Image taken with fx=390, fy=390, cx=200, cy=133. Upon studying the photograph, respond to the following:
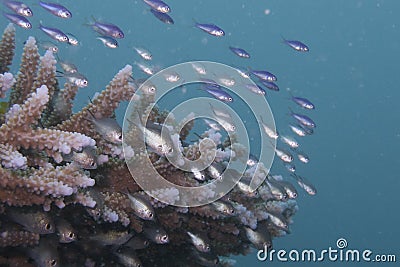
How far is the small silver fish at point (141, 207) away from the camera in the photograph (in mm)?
3080

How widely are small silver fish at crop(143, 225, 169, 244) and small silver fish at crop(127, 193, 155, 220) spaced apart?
0.30 m

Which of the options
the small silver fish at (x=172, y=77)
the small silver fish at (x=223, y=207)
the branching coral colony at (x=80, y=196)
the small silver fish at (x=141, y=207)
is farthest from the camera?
the small silver fish at (x=172, y=77)

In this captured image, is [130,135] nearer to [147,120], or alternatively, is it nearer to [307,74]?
[147,120]

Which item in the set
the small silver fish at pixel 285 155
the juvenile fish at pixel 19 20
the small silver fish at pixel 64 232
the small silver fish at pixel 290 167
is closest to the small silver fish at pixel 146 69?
the juvenile fish at pixel 19 20

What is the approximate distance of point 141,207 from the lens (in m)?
3.09

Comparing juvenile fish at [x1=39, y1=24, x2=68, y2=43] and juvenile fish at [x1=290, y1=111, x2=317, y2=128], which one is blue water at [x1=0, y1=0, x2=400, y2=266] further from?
juvenile fish at [x1=39, y1=24, x2=68, y2=43]

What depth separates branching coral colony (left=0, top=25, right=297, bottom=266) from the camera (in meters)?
2.47

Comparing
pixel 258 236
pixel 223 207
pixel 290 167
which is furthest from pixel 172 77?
pixel 290 167

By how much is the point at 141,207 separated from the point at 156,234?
1.40 ft

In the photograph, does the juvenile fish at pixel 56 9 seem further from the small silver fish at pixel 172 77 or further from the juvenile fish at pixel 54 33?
the small silver fish at pixel 172 77

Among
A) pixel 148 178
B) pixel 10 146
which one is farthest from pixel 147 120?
pixel 10 146

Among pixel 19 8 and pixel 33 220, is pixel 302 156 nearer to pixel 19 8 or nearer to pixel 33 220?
pixel 19 8

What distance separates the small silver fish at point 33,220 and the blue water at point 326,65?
2972 inches

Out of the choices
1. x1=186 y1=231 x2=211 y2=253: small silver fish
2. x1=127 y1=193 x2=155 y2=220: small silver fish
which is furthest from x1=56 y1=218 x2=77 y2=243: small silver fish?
x1=186 y1=231 x2=211 y2=253: small silver fish
